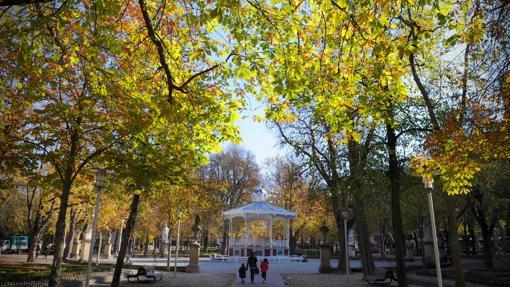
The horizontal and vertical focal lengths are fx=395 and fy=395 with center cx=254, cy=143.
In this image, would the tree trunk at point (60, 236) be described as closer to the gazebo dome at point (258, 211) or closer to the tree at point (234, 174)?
the gazebo dome at point (258, 211)

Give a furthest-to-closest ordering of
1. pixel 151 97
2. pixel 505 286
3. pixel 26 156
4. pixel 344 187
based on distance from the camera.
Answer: pixel 344 187, pixel 505 286, pixel 26 156, pixel 151 97

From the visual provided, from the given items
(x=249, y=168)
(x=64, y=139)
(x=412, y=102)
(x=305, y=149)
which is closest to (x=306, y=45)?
(x=64, y=139)

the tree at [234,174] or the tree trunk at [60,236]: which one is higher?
the tree at [234,174]

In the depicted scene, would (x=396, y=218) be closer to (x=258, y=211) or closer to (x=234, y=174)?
(x=258, y=211)

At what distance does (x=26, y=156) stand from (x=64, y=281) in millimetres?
5717

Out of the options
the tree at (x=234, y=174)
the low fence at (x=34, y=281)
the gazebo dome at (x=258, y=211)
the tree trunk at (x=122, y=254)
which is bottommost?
the low fence at (x=34, y=281)

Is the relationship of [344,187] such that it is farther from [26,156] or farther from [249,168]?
[249,168]

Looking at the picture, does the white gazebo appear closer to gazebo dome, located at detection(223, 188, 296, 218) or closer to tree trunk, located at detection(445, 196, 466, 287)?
gazebo dome, located at detection(223, 188, 296, 218)

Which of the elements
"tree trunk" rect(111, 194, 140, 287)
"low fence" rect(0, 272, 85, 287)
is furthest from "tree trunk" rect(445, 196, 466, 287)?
"low fence" rect(0, 272, 85, 287)

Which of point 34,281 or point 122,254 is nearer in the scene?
point 34,281

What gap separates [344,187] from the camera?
19.4m

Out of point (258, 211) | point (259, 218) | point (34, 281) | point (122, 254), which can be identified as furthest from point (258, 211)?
point (34, 281)

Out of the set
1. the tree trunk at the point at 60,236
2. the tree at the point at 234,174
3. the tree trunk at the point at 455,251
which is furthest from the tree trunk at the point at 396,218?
the tree at the point at 234,174

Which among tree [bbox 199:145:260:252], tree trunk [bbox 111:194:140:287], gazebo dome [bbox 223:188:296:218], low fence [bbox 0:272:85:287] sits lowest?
low fence [bbox 0:272:85:287]
